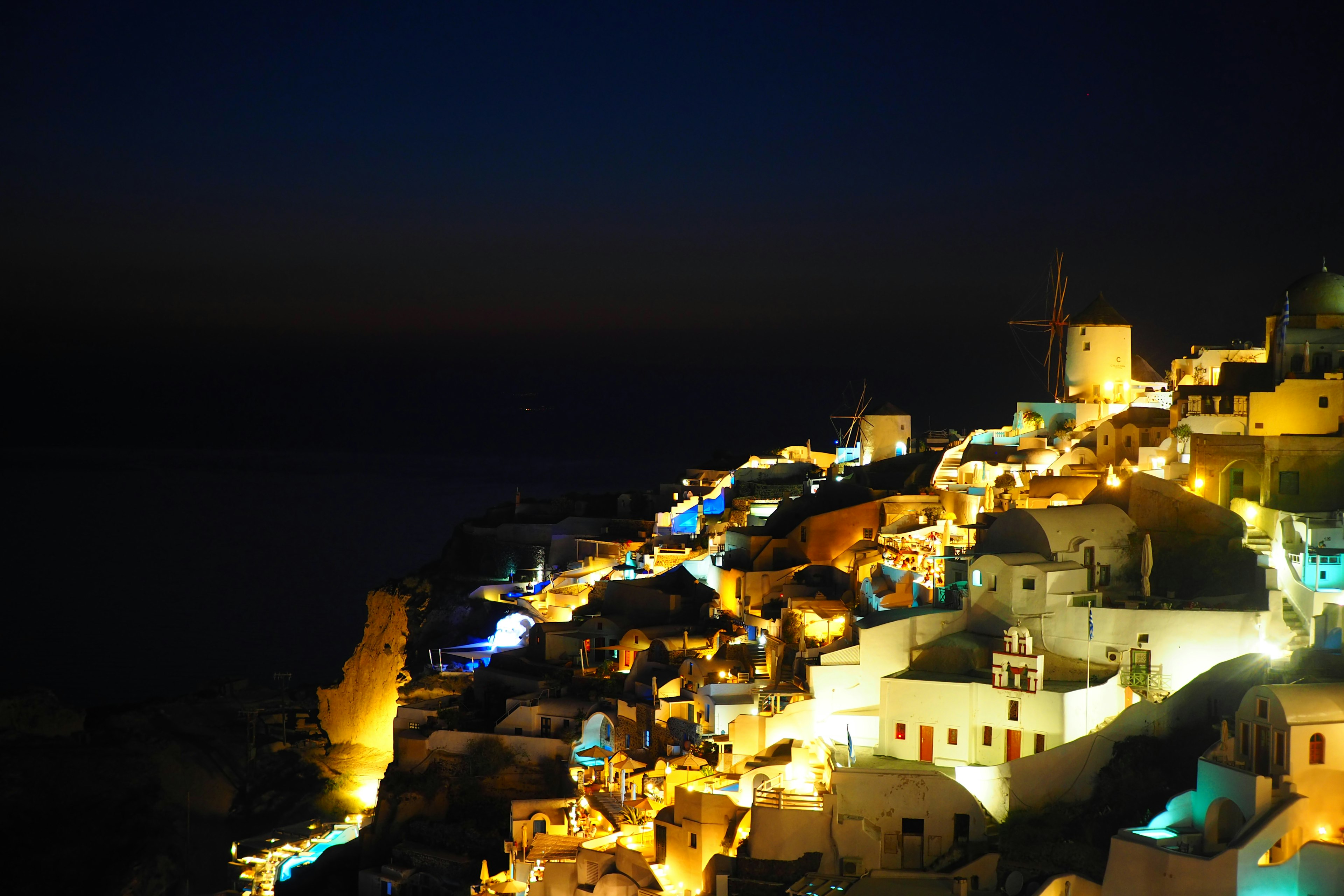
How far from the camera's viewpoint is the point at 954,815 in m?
15.8

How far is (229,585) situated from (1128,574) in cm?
5714

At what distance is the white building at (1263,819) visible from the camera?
12.8m

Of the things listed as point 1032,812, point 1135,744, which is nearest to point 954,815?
point 1032,812

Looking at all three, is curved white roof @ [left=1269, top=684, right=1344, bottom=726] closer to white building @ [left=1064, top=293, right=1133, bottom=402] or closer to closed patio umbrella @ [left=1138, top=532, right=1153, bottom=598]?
closed patio umbrella @ [left=1138, top=532, right=1153, bottom=598]

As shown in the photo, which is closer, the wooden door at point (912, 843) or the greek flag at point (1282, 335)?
the wooden door at point (912, 843)

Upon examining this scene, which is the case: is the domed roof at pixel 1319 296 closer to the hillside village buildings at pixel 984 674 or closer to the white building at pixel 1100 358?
the hillside village buildings at pixel 984 674

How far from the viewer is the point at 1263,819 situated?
1295cm

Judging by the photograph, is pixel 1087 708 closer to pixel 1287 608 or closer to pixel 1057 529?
pixel 1057 529

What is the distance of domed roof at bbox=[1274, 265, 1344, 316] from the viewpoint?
74.8 feet

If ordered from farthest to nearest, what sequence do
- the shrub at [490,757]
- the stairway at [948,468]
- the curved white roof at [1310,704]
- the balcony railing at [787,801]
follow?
1. the stairway at [948,468]
2. the shrub at [490,757]
3. the balcony railing at [787,801]
4. the curved white roof at [1310,704]

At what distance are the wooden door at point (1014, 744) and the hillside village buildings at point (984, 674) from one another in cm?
4

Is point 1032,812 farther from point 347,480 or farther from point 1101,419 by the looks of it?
point 347,480

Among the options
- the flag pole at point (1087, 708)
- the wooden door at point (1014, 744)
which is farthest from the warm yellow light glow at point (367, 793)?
the flag pole at point (1087, 708)

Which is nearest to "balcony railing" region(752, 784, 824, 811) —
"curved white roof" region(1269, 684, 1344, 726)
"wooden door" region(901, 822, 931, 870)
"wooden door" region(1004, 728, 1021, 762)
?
"wooden door" region(901, 822, 931, 870)
